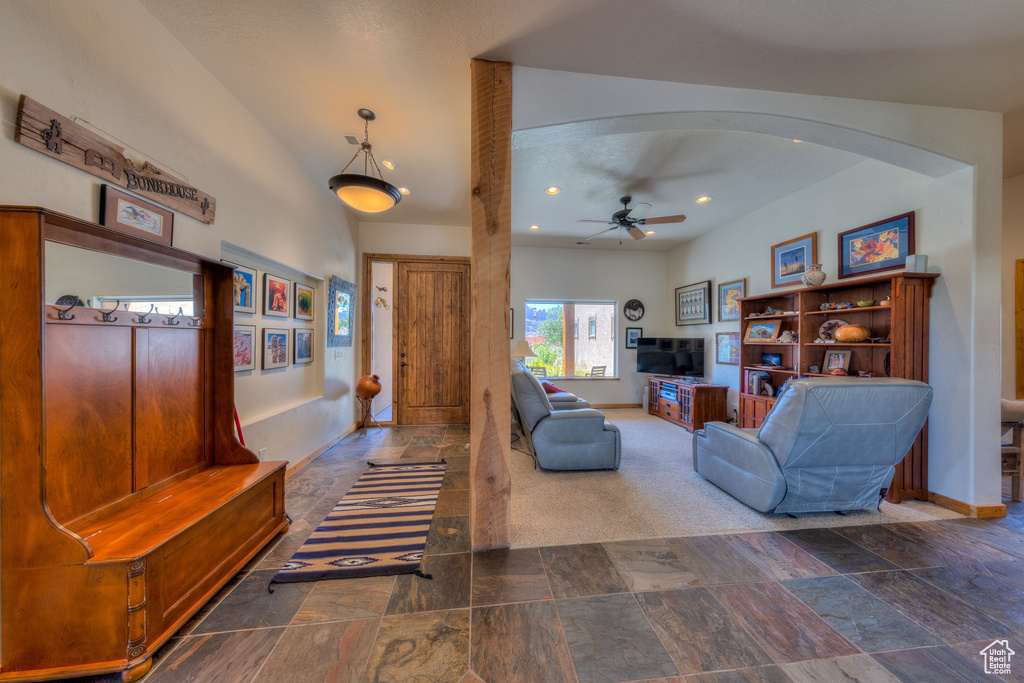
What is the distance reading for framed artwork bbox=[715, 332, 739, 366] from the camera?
4766 millimetres

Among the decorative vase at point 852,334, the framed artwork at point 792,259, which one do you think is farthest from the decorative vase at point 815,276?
the decorative vase at point 852,334

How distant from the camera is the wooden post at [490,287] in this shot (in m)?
1.91

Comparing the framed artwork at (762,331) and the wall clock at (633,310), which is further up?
the wall clock at (633,310)

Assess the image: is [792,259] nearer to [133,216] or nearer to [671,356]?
[671,356]

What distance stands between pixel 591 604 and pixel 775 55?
314cm

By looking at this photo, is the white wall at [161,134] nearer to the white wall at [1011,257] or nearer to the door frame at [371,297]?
the door frame at [371,297]

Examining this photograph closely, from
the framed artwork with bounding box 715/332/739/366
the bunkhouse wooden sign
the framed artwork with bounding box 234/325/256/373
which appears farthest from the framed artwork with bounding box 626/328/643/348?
the bunkhouse wooden sign

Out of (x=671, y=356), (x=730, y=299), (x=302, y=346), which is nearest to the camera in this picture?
(x=302, y=346)

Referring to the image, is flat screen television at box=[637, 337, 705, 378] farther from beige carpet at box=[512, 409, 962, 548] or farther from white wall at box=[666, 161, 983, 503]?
beige carpet at box=[512, 409, 962, 548]

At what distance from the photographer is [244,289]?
2.68 meters

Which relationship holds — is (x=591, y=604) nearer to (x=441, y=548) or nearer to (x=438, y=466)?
(x=441, y=548)

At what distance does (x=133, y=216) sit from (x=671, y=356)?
6.24 metres

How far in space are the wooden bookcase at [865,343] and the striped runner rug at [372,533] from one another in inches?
143

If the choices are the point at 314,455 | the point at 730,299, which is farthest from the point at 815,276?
the point at 314,455
